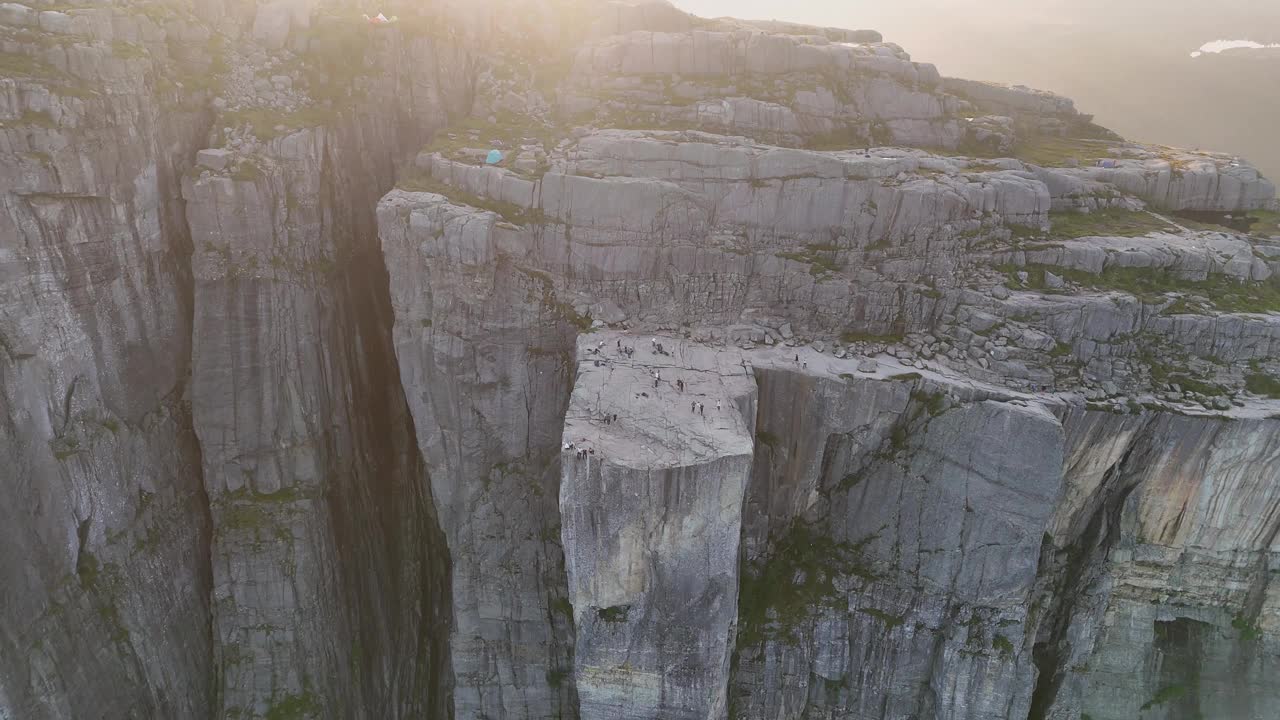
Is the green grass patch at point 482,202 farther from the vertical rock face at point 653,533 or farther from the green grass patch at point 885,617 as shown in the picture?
the green grass patch at point 885,617

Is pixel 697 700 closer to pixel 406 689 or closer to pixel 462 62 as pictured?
pixel 406 689

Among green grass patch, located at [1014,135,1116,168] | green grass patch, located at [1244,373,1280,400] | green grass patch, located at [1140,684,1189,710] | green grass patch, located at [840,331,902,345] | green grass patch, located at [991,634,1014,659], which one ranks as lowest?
green grass patch, located at [1140,684,1189,710]

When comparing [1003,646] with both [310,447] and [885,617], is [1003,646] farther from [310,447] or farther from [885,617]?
[310,447]

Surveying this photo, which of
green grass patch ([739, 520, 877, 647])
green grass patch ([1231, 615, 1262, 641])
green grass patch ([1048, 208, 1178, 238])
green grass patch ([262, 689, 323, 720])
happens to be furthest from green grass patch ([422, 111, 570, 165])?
green grass patch ([1231, 615, 1262, 641])

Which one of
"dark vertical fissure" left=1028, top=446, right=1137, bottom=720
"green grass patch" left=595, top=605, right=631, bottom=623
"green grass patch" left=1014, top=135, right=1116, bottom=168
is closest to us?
"green grass patch" left=595, top=605, right=631, bottom=623

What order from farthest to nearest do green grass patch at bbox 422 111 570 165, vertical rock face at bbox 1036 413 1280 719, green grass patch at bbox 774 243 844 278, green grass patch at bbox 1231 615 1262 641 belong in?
green grass patch at bbox 422 111 570 165, green grass patch at bbox 774 243 844 278, green grass patch at bbox 1231 615 1262 641, vertical rock face at bbox 1036 413 1280 719

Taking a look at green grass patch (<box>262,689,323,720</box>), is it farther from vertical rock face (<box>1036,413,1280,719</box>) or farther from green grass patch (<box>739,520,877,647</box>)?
vertical rock face (<box>1036,413,1280,719</box>)

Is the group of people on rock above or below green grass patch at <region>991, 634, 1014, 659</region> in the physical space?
above

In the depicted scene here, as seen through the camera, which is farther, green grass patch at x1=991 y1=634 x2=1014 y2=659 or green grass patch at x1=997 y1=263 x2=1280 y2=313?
green grass patch at x1=997 y1=263 x2=1280 y2=313
